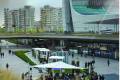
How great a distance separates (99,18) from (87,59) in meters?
0.32

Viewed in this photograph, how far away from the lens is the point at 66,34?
2496 millimetres

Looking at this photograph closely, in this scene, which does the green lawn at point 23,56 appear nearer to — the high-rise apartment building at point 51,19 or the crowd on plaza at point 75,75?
the crowd on plaza at point 75,75

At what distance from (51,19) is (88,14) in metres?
0.31

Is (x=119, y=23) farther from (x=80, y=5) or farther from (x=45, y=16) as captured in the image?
(x=45, y=16)

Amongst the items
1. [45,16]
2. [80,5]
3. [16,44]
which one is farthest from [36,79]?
[80,5]

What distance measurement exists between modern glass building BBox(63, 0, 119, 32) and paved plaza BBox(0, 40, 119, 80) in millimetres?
225

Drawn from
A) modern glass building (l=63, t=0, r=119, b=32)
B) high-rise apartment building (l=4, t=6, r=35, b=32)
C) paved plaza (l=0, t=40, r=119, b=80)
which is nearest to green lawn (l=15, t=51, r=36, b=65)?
paved plaza (l=0, t=40, r=119, b=80)

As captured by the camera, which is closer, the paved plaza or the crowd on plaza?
the paved plaza

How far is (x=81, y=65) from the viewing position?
8.05ft

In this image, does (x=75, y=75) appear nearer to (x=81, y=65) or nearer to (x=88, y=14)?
(x=81, y=65)

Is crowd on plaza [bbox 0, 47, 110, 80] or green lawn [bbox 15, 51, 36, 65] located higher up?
green lawn [bbox 15, 51, 36, 65]

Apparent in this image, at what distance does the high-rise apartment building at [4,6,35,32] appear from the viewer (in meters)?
2.57

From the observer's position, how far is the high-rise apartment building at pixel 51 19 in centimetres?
251

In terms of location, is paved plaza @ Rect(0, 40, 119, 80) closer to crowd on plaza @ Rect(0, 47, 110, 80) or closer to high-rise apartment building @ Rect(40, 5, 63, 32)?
crowd on plaza @ Rect(0, 47, 110, 80)
